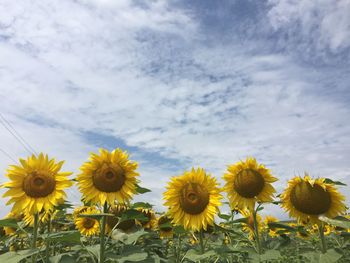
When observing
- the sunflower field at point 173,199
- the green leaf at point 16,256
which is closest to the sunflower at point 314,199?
the sunflower field at point 173,199

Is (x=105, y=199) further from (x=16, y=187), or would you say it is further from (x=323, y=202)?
(x=323, y=202)

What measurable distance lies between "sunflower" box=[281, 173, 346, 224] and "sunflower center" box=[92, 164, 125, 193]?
8.83ft

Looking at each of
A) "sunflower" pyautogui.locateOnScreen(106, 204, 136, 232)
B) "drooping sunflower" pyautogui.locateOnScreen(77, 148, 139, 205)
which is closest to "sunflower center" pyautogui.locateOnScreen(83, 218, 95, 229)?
"sunflower" pyautogui.locateOnScreen(106, 204, 136, 232)

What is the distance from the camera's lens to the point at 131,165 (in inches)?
196

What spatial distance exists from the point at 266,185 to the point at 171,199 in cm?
167

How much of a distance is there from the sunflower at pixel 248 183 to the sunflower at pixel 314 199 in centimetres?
38

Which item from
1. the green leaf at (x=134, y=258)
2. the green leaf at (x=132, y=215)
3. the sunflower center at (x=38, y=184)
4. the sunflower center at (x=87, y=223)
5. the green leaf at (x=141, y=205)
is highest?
the sunflower center at (x=38, y=184)

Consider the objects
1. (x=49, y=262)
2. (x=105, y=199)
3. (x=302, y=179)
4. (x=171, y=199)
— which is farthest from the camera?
(x=302, y=179)

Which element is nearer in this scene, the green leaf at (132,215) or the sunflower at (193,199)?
the green leaf at (132,215)

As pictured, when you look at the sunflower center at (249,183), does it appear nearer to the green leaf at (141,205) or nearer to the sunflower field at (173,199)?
the sunflower field at (173,199)

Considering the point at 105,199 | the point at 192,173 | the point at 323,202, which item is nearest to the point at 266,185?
the point at 323,202

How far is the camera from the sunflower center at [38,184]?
15.5ft

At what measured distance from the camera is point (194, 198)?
190 inches

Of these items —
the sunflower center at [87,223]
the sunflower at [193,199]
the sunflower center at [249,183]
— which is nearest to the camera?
the sunflower at [193,199]
